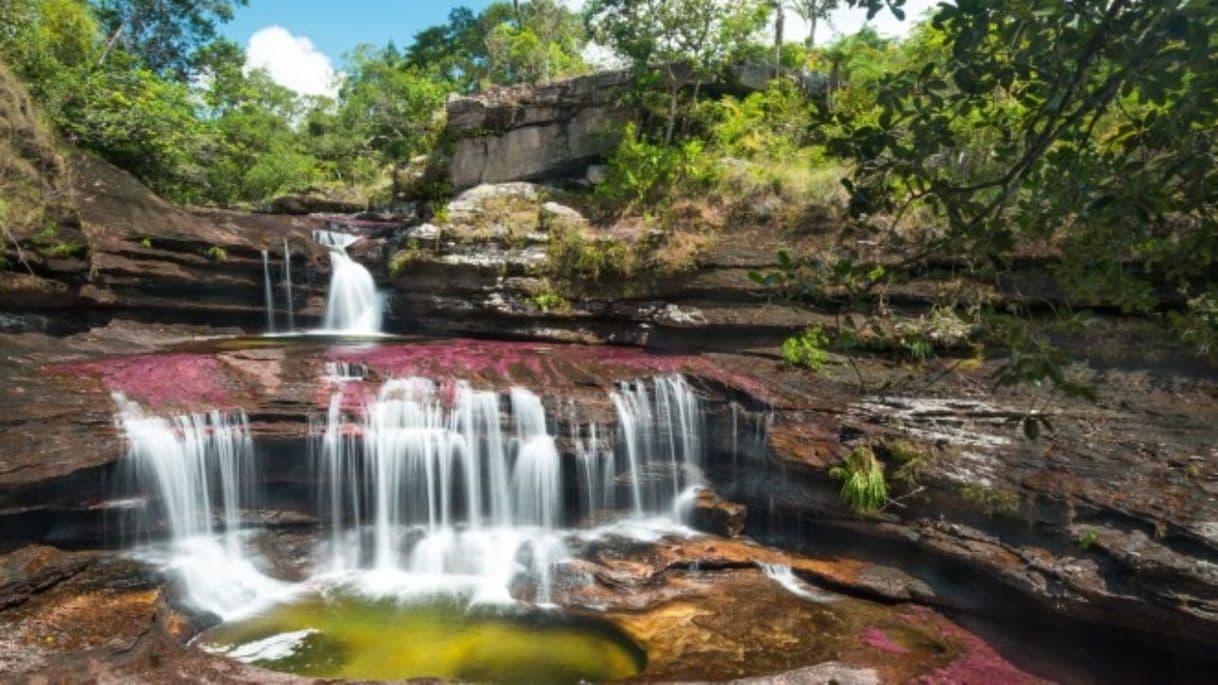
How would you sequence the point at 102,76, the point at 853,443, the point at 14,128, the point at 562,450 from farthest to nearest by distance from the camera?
the point at 102,76, the point at 14,128, the point at 562,450, the point at 853,443

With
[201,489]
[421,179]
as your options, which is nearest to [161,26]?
[421,179]

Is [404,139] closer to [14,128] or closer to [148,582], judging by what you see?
[14,128]

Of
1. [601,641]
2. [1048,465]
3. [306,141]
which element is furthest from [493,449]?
[306,141]

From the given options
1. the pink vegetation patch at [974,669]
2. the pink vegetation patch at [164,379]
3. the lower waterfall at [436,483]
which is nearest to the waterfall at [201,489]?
the lower waterfall at [436,483]

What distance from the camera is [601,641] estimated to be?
7.51 meters

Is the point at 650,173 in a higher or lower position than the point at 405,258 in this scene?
higher

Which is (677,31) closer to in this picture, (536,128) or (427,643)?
(536,128)

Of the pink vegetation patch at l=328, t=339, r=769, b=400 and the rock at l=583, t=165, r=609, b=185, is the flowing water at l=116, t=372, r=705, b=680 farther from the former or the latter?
the rock at l=583, t=165, r=609, b=185

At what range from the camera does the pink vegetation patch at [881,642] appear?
7117mm

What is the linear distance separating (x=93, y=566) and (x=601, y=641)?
5302mm

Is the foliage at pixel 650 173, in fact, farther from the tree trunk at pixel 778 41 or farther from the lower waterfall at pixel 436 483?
the lower waterfall at pixel 436 483

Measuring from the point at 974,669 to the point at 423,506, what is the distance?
6.49m

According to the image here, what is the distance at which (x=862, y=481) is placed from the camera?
349 inches

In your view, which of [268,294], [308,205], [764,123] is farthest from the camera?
[308,205]
